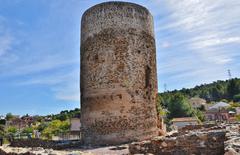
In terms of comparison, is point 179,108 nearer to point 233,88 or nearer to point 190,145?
point 233,88

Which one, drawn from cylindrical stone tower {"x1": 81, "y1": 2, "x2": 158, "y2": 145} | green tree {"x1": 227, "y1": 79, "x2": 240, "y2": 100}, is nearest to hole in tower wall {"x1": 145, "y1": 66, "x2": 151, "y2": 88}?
cylindrical stone tower {"x1": 81, "y1": 2, "x2": 158, "y2": 145}

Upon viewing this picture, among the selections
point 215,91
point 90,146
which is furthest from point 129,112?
point 215,91

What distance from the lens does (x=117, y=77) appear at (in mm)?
14523

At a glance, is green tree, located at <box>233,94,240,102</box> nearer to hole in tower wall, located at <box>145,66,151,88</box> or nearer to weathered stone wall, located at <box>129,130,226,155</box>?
hole in tower wall, located at <box>145,66,151,88</box>

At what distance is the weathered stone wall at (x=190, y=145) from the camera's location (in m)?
8.53

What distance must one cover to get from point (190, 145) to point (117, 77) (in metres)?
6.42

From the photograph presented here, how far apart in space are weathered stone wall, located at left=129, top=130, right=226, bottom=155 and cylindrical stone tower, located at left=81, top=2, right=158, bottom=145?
4.72 meters

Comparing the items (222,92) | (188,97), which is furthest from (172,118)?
(188,97)

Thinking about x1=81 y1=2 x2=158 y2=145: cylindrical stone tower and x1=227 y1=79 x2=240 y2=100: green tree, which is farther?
x1=227 y1=79 x2=240 y2=100: green tree

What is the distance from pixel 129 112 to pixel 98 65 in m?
2.86

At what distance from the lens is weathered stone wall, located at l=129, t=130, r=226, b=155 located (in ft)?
28.0

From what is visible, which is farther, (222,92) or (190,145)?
(222,92)

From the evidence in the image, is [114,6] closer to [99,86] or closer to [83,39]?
Result: [83,39]

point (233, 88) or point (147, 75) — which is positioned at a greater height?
point (233, 88)
